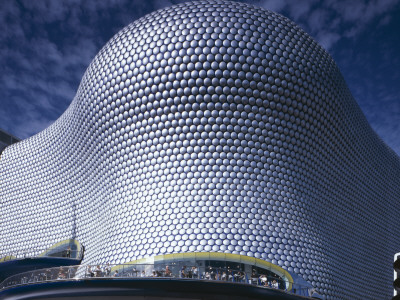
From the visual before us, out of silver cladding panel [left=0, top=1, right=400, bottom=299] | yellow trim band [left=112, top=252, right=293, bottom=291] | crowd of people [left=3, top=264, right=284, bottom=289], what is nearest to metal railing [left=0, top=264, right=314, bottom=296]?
crowd of people [left=3, top=264, right=284, bottom=289]

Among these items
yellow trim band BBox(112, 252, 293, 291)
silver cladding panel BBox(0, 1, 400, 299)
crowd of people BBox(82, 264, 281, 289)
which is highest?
silver cladding panel BBox(0, 1, 400, 299)

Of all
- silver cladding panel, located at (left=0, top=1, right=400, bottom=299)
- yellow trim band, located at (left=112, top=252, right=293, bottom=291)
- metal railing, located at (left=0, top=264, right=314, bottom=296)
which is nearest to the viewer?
metal railing, located at (left=0, top=264, right=314, bottom=296)

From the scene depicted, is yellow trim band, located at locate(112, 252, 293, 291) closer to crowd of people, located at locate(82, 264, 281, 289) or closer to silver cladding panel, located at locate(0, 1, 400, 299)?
silver cladding panel, located at locate(0, 1, 400, 299)

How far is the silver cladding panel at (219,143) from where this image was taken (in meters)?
20.7

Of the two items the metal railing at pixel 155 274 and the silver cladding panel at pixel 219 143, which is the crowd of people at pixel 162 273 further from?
the silver cladding panel at pixel 219 143

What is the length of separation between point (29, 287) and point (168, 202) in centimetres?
760

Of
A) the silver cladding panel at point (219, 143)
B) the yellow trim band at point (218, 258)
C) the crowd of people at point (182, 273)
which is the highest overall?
the silver cladding panel at point (219, 143)

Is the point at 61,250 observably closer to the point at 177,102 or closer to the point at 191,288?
the point at 177,102

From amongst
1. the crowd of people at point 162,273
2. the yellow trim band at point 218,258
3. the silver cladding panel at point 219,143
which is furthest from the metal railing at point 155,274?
the silver cladding panel at point 219,143

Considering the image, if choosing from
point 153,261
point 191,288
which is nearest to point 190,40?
point 153,261

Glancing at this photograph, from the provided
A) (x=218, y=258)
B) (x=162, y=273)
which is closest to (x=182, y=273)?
(x=162, y=273)

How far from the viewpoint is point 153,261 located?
63.1 feet

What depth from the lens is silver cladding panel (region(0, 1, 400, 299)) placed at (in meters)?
20.7

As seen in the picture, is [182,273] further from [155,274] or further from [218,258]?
[218,258]
